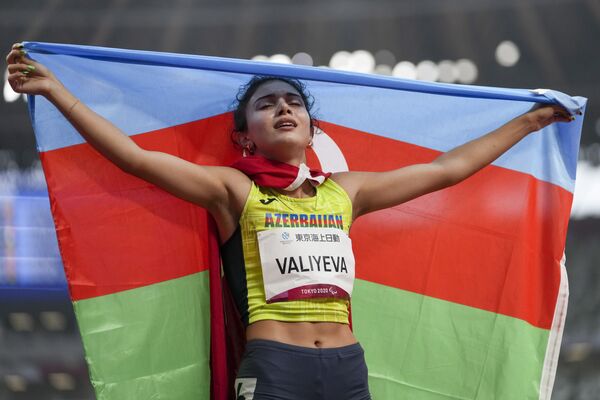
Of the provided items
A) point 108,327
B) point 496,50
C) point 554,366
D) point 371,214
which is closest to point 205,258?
point 108,327

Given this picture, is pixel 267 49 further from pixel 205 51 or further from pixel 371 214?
A: pixel 371 214

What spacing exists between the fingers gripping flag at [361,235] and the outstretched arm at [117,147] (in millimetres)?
160

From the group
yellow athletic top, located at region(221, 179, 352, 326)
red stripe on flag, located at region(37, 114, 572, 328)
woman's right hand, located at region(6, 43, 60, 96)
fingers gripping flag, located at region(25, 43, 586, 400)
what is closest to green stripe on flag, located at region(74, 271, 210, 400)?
fingers gripping flag, located at region(25, 43, 586, 400)

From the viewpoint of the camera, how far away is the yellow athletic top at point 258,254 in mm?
2504

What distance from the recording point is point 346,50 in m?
10.0

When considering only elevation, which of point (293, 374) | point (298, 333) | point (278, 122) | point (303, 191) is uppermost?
point (278, 122)

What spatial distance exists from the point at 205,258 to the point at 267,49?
7.48 m

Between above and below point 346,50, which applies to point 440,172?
below

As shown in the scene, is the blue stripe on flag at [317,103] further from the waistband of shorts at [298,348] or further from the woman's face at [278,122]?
the waistband of shorts at [298,348]

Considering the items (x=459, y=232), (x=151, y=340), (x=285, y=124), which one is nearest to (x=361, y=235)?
(x=459, y=232)

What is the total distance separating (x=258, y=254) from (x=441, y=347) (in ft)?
2.98

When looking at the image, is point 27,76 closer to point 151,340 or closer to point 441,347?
point 151,340

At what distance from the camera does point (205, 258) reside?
2840 millimetres

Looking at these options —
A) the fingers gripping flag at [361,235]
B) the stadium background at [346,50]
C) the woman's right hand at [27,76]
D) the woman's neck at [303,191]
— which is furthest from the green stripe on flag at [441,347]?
the stadium background at [346,50]
